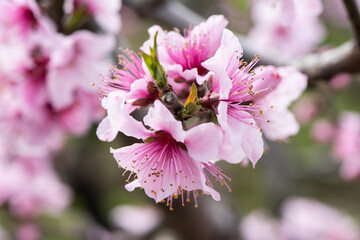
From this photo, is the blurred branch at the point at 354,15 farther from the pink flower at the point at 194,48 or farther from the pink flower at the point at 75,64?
the pink flower at the point at 75,64

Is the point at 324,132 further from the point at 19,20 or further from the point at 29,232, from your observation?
the point at 29,232

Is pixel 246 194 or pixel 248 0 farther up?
pixel 248 0

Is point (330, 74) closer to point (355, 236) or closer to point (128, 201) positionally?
point (355, 236)

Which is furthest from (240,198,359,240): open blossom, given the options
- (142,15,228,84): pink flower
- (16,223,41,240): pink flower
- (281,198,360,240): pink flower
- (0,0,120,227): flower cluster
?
(142,15,228,84): pink flower

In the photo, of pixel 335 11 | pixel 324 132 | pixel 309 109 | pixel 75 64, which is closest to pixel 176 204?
pixel 75 64

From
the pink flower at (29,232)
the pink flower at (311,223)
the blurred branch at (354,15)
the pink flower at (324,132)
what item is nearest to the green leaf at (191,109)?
the blurred branch at (354,15)

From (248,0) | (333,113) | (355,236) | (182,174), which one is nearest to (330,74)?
(182,174)
